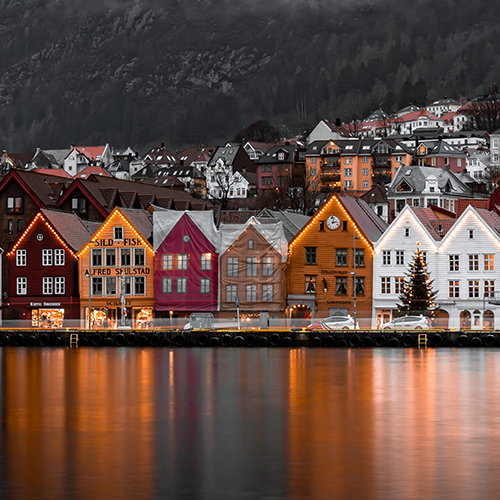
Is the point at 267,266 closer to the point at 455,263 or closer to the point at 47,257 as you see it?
the point at 455,263

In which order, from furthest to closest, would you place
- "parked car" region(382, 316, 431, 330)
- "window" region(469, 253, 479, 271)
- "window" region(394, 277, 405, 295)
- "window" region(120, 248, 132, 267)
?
"window" region(120, 248, 132, 267)
"window" region(394, 277, 405, 295)
"window" region(469, 253, 479, 271)
"parked car" region(382, 316, 431, 330)

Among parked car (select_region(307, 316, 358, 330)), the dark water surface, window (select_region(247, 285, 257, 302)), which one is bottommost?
the dark water surface

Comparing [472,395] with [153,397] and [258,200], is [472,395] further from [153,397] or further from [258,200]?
[258,200]

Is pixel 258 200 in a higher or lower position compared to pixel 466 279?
higher

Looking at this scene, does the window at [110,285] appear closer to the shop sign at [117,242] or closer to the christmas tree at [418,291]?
the shop sign at [117,242]

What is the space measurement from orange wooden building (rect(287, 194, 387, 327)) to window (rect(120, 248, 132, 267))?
55.3ft

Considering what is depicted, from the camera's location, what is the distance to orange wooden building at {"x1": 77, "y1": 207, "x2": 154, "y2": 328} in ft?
333

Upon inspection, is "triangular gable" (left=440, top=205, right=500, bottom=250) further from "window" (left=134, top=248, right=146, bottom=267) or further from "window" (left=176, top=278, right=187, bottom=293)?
"window" (left=134, top=248, right=146, bottom=267)

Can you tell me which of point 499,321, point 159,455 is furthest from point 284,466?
point 499,321

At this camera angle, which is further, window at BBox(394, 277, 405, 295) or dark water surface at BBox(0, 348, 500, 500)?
window at BBox(394, 277, 405, 295)

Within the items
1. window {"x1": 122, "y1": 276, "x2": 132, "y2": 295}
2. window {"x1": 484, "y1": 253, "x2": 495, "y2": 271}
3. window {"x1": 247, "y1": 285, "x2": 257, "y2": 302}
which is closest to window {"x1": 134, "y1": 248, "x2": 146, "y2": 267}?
window {"x1": 122, "y1": 276, "x2": 132, "y2": 295}

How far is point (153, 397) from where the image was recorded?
5819 centimetres

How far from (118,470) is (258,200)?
495ft

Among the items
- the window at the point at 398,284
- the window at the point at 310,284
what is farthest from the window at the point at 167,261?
the window at the point at 398,284
